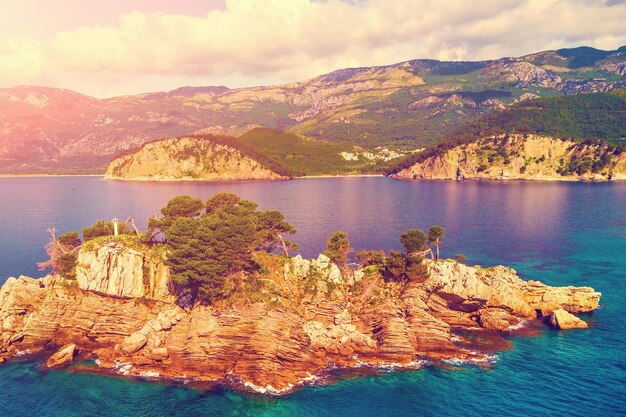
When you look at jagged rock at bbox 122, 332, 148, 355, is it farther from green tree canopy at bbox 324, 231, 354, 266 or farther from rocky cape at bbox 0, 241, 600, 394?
green tree canopy at bbox 324, 231, 354, 266

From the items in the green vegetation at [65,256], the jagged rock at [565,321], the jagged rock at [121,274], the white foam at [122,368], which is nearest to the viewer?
the white foam at [122,368]

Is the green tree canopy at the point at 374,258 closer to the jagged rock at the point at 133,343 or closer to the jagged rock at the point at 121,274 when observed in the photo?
the jagged rock at the point at 121,274

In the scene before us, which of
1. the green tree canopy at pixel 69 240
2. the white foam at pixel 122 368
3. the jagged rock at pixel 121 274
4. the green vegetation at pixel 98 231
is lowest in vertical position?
the white foam at pixel 122 368

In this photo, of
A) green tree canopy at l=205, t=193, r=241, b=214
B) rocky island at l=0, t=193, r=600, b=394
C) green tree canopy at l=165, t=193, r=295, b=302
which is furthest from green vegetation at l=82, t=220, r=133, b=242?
green tree canopy at l=205, t=193, r=241, b=214

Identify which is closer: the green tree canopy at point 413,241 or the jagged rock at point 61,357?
the jagged rock at point 61,357

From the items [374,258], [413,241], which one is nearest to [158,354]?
[374,258]

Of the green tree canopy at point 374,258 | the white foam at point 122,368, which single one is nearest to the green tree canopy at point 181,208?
the white foam at point 122,368

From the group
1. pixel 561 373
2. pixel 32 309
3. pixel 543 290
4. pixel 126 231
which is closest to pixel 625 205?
pixel 543 290

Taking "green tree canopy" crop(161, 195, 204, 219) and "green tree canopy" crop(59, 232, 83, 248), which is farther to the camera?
"green tree canopy" crop(161, 195, 204, 219)
